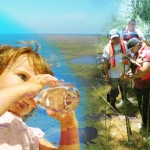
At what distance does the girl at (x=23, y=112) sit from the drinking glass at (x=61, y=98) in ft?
0.05

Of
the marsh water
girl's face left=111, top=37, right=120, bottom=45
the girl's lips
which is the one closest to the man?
girl's face left=111, top=37, right=120, bottom=45

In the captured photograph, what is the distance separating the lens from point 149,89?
265 cm

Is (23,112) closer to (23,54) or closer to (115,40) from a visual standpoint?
(23,54)

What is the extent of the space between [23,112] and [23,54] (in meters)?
0.14

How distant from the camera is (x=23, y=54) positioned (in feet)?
2.91

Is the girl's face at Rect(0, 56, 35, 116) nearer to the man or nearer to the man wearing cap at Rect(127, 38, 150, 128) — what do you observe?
the man wearing cap at Rect(127, 38, 150, 128)

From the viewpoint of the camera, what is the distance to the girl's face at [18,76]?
31.1 inches

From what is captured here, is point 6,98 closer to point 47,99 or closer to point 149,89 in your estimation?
point 47,99

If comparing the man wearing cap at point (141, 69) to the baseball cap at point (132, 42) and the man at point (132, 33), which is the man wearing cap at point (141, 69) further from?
the man at point (132, 33)

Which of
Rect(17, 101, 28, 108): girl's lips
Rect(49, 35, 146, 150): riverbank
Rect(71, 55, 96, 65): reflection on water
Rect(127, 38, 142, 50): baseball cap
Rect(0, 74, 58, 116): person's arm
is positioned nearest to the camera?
Rect(0, 74, 58, 116): person's arm

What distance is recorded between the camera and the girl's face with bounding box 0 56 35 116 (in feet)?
2.60

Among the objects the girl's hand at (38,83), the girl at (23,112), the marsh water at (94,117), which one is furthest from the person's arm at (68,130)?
the marsh water at (94,117)

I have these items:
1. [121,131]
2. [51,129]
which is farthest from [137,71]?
[121,131]

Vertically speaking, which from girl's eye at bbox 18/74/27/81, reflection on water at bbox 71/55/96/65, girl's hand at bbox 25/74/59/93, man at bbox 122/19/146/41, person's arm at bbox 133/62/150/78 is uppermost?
girl's hand at bbox 25/74/59/93
